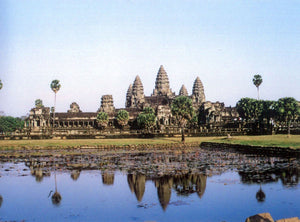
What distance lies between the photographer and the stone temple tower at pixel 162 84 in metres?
178

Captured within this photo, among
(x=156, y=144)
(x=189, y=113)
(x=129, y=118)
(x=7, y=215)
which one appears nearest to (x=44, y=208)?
(x=7, y=215)

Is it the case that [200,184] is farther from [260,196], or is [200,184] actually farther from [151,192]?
[260,196]

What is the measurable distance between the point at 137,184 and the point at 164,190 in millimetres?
2725

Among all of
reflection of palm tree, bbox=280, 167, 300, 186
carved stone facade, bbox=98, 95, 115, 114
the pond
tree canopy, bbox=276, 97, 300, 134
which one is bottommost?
the pond

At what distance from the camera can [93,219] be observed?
15672 millimetres

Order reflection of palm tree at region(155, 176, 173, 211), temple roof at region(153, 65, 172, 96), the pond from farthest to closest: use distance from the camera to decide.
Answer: temple roof at region(153, 65, 172, 96) < reflection of palm tree at region(155, 176, 173, 211) < the pond

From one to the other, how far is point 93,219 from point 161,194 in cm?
523

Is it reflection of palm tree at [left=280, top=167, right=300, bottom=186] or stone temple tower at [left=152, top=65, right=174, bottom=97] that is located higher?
stone temple tower at [left=152, top=65, right=174, bottom=97]

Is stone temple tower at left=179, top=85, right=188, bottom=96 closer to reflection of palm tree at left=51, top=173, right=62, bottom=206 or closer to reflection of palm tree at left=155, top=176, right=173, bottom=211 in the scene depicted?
reflection of palm tree at left=155, top=176, right=173, bottom=211

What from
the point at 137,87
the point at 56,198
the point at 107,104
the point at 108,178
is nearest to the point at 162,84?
the point at 137,87

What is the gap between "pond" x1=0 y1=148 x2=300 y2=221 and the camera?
1638 cm

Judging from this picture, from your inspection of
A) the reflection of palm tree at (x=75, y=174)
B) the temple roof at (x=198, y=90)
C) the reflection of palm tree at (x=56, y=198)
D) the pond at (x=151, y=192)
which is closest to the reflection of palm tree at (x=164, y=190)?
the pond at (x=151, y=192)

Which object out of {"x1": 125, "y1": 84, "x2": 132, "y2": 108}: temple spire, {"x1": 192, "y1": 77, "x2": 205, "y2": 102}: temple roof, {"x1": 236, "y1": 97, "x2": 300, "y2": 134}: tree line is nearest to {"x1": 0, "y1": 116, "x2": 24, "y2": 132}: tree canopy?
{"x1": 125, "y1": 84, "x2": 132, "y2": 108}: temple spire

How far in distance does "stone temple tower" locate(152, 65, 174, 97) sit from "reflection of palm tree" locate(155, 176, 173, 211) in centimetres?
15400
